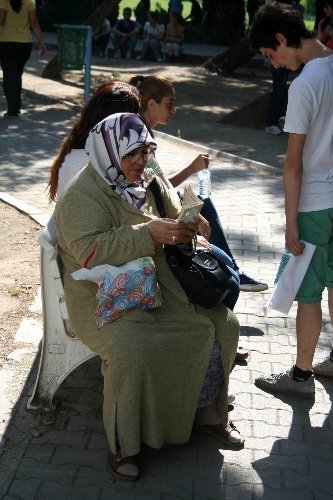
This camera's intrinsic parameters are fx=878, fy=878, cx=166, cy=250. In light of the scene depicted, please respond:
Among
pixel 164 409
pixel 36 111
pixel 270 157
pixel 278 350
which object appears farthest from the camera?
pixel 36 111

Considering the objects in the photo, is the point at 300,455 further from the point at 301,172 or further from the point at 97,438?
the point at 301,172

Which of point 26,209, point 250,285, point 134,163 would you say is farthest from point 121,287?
point 26,209

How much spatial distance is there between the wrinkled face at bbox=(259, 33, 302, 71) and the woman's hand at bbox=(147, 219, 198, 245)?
35.4 inches

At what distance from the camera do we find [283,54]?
3.96m

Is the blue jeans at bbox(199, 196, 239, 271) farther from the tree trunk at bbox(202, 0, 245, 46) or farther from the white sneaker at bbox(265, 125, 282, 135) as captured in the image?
the tree trunk at bbox(202, 0, 245, 46)

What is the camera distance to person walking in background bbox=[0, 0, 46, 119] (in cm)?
1156

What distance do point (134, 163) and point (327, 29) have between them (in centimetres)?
736

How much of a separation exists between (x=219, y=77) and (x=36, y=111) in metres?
6.78

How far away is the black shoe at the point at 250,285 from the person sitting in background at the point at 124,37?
18063 millimetres

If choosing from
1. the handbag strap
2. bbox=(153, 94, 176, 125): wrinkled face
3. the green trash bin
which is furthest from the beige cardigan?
the green trash bin

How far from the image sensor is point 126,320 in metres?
3.64

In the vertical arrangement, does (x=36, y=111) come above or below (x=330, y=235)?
below

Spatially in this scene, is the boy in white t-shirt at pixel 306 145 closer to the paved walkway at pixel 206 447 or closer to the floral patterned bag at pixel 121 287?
the paved walkway at pixel 206 447

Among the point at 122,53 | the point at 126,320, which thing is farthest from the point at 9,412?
the point at 122,53
